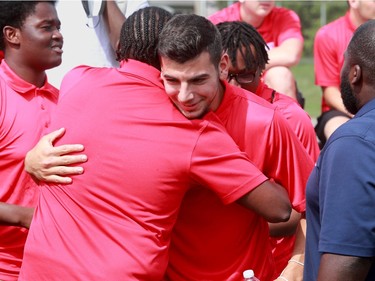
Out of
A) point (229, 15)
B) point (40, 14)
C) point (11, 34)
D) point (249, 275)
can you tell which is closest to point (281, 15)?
point (229, 15)

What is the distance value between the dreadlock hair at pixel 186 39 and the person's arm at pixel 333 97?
11.6 ft

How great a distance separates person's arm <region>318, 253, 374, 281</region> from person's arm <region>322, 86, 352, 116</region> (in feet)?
13.4

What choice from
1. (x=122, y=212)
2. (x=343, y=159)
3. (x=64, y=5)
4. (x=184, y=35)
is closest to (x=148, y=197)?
(x=122, y=212)

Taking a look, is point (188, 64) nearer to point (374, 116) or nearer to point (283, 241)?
point (374, 116)

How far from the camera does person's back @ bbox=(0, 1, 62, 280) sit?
4.16 m

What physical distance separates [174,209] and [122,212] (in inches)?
8.7

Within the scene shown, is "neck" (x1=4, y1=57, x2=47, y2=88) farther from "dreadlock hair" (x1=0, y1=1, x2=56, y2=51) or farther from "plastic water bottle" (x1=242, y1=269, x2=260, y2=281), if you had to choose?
"plastic water bottle" (x1=242, y1=269, x2=260, y2=281)

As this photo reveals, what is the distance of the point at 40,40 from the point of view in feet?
14.5

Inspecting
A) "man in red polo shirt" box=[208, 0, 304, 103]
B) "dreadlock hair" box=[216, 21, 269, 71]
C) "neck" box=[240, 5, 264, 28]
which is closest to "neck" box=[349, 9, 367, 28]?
"man in red polo shirt" box=[208, 0, 304, 103]

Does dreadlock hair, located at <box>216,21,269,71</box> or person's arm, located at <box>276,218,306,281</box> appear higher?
dreadlock hair, located at <box>216,21,269,71</box>

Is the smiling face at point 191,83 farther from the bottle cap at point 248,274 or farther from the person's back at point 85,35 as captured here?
the person's back at point 85,35

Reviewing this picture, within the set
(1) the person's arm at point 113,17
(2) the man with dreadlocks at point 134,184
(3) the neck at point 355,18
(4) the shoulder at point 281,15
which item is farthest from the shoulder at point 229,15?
(2) the man with dreadlocks at point 134,184

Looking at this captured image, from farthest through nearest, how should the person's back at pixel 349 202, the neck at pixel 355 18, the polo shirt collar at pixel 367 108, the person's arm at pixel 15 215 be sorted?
the neck at pixel 355 18, the person's arm at pixel 15 215, the polo shirt collar at pixel 367 108, the person's back at pixel 349 202

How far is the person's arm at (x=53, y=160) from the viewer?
3525 mm
